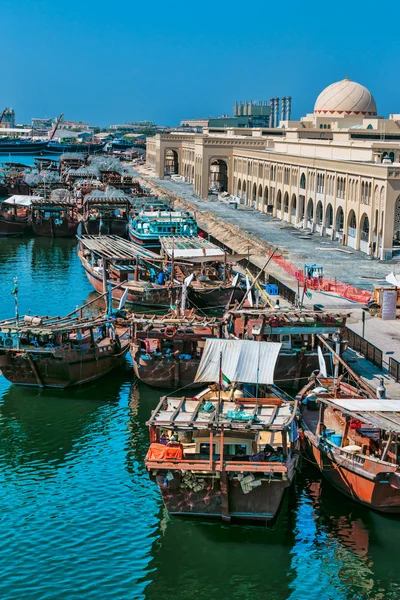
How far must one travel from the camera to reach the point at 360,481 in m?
28.9

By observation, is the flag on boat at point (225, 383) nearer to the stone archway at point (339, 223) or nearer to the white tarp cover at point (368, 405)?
the white tarp cover at point (368, 405)

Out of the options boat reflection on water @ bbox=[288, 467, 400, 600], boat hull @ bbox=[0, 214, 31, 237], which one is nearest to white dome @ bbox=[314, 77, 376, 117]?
boat hull @ bbox=[0, 214, 31, 237]

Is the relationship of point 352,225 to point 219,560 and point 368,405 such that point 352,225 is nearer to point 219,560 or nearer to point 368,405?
point 368,405

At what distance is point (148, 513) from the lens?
1155 inches

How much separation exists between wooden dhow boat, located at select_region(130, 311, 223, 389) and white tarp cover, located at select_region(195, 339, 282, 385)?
6.56 meters

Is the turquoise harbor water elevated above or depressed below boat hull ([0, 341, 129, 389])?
below

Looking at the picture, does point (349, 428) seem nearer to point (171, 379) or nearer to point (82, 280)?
point (171, 379)

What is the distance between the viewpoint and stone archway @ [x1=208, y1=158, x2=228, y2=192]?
5113 inches

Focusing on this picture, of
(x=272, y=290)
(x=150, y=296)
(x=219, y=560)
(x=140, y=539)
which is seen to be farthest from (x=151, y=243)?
(x=219, y=560)

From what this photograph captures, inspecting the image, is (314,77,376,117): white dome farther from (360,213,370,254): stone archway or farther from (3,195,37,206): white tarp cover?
(360,213,370,254): stone archway

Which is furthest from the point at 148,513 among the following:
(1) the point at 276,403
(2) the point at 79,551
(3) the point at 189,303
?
(3) the point at 189,303

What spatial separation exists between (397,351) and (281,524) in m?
16.3

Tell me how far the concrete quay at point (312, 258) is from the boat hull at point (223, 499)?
35.1 ft

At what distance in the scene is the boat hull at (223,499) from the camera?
2766cm
